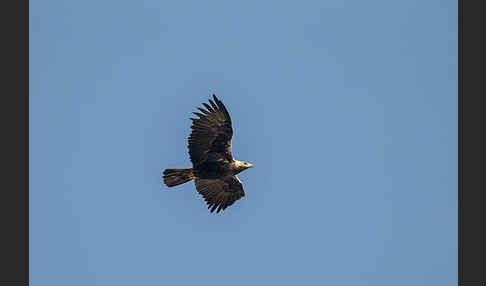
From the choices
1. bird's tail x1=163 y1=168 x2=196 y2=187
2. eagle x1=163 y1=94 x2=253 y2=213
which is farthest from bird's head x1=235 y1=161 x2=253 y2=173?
bird's tail x1=163 y1=168 x2=196 y2=187

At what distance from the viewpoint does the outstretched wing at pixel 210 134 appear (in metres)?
19.7

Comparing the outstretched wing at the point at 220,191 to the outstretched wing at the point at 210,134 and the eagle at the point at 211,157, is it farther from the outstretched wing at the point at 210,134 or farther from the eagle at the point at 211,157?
the outstretched wing at the point at 210,134

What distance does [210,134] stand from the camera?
65.2 feet

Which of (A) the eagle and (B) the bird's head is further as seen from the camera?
(B) the bird's head

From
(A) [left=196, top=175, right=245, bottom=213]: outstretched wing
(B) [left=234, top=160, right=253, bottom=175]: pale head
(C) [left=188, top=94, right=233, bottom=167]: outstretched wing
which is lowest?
(A) [left=196, top=175, right=245, bottom=213]: outstretched wing

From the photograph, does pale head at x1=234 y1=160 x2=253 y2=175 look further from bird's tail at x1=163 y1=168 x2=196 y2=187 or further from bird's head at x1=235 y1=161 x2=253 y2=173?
bird's tail at x1=163 y1=168 x2=196 y2=187

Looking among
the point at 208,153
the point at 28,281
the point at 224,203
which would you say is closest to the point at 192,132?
the point at 208,153

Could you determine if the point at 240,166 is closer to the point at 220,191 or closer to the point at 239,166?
the point at 239,166

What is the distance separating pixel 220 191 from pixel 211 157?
4.64 ft

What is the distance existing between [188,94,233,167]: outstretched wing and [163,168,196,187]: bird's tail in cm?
35

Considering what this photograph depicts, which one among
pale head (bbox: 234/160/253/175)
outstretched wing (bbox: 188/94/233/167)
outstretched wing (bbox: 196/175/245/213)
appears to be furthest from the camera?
outstretched wing (bbox: 196/175/245/213)

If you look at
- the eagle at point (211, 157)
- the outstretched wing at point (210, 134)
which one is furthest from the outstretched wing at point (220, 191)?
the outstretched wing at point (210, 134)

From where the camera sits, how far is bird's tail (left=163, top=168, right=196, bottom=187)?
2020 centimetres

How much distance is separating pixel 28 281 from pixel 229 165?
6.99m
